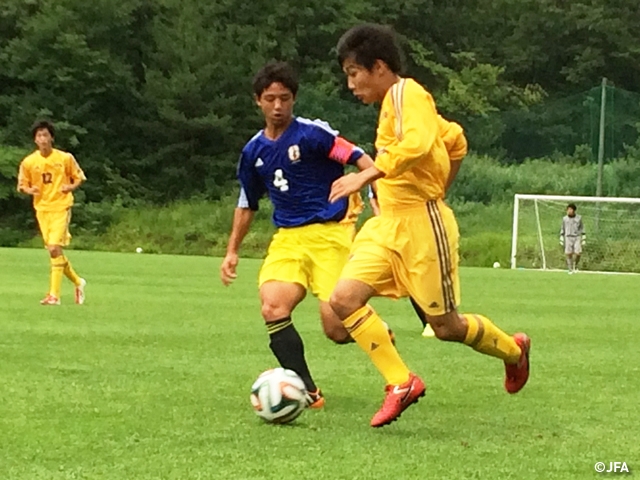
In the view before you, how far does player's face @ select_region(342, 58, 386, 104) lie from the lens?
5.83 metres

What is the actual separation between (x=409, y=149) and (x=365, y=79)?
53 cm

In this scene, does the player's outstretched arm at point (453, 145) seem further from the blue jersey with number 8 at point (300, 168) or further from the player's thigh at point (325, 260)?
the player's thigh at point (325, 260)

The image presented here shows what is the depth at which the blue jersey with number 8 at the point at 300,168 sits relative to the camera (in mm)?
6648

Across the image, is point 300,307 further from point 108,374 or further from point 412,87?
point 412,87

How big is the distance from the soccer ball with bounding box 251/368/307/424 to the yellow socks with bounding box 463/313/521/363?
845 millimetres

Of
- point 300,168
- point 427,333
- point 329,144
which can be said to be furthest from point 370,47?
point 427,333

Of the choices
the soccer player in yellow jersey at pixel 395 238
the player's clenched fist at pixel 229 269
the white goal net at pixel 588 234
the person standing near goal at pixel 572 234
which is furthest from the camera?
the white goal net at pixel 588 234

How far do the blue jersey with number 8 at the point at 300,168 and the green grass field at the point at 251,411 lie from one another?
100cm

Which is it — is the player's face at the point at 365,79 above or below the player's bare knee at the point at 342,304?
above

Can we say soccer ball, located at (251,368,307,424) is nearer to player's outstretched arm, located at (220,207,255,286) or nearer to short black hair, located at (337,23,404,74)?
player's outstretched arm, located at (220,207,255,286)

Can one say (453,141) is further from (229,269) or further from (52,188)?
(52,188)

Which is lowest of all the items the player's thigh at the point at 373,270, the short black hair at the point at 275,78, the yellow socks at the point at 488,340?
the yellow socks at the point at 488,340

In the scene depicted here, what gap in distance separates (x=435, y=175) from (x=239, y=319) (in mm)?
6362

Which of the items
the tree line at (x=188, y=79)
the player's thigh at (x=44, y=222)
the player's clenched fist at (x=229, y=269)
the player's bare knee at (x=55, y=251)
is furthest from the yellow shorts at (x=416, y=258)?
the tree line at (x=188, y=79)
